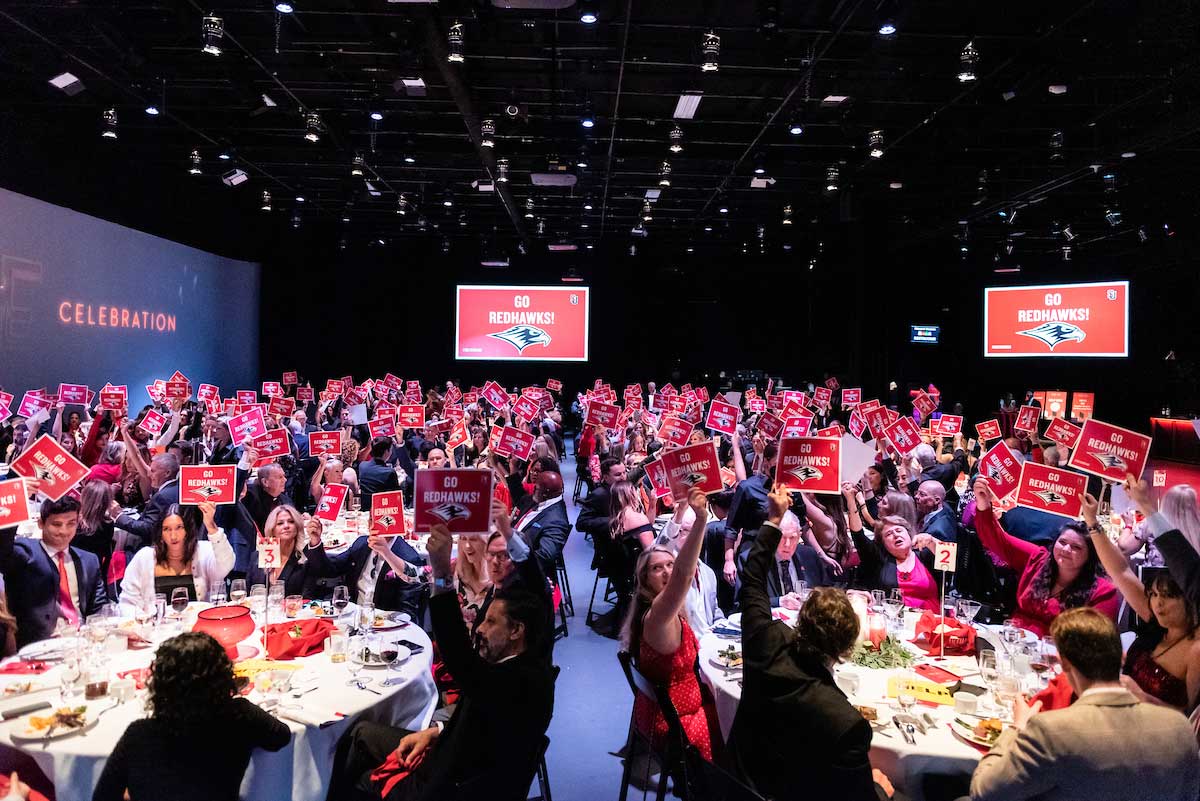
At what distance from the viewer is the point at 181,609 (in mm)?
4281

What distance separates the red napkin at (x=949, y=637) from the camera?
393 centimetres

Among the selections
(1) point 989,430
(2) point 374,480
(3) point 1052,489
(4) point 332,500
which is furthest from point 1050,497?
(2) point 374,480

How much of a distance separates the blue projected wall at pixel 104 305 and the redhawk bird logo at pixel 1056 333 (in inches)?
792

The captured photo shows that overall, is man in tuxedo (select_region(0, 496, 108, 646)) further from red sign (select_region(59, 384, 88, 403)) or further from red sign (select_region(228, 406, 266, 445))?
red sign (select_region(59, 384, 88, 403))

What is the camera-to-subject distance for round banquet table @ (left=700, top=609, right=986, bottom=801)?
2955mm

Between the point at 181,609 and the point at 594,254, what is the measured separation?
19089 millimetres

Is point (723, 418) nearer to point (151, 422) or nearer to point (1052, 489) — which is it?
point (1052, 489)

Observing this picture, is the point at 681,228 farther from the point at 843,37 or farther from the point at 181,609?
the point at 181,609

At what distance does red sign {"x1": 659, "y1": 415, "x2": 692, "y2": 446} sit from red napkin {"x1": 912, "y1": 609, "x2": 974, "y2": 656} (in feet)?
12.3

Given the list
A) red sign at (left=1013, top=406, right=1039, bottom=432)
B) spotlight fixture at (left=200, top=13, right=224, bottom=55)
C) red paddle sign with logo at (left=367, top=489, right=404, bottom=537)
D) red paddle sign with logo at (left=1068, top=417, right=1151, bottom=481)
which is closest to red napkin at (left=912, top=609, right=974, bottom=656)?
red paddle sign with logo at (left=1068, top=417, right=1151, bottom=481)

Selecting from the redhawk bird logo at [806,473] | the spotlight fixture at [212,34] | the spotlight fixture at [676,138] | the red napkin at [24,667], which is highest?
the spotlight fixture at [676,138]

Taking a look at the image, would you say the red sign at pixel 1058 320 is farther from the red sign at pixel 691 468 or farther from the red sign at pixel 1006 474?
the red sign at pixel 691 468

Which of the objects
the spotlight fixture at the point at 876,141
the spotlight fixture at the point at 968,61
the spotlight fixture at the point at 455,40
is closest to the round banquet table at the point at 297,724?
the spotlight fixture at the point at 455,40

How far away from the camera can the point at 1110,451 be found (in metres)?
4.42
